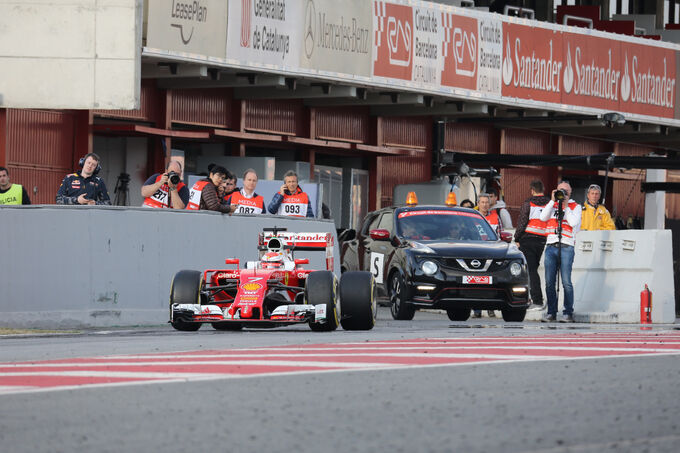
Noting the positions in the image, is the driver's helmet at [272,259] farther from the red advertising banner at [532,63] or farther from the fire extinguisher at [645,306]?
the red advertising banner at [532,63]

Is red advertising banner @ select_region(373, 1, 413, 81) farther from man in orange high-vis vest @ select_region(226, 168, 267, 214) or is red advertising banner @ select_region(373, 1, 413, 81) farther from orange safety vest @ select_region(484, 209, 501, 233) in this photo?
man in orange high-vis vest @ select_region(226, 168, 267, 214)

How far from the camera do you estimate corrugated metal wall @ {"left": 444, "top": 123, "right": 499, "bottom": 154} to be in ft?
118

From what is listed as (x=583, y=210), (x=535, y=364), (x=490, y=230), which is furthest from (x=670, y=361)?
(x=583, y=210)

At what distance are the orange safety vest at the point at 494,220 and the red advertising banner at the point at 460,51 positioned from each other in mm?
8423

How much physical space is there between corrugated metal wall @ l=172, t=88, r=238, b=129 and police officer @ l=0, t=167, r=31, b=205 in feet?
31.0

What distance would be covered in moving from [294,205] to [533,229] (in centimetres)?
420

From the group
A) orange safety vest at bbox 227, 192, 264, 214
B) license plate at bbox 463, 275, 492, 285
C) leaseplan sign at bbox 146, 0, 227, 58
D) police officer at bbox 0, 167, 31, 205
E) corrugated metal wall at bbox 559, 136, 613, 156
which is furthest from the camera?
corrugated metal wall at bbox 559, 136, 613, 156

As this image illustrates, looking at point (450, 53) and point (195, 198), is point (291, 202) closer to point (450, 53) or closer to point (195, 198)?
point (195, 198)

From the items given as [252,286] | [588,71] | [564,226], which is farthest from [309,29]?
[252,286]

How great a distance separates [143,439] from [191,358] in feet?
13.4

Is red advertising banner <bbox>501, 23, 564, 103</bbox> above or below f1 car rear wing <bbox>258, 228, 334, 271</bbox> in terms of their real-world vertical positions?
above

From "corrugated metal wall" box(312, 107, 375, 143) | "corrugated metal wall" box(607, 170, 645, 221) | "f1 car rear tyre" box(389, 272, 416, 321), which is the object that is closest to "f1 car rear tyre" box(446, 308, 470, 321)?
"f1 car rear tyre" box(389, 272, 416, 321)

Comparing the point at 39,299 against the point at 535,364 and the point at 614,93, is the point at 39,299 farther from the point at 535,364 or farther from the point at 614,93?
the point at 614,93

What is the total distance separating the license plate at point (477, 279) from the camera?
19375 mm
